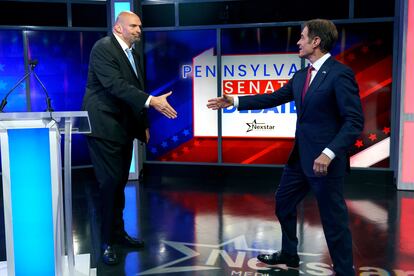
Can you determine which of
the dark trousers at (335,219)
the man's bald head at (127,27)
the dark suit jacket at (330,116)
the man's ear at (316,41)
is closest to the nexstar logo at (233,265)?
the dark trousers at (335,219)

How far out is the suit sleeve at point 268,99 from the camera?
2.98m

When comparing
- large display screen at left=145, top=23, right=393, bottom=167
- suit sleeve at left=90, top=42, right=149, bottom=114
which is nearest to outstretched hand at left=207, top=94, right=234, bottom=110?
suit sleeve at left=90, top=42, right=149, bottom=114

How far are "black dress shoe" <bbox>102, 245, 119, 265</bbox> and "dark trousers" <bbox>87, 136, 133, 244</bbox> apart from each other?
0.04 metres

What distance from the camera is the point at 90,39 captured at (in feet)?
21.7

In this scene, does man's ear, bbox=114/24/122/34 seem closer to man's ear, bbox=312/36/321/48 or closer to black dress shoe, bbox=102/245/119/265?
man's ear, bbox=312/36/321/48

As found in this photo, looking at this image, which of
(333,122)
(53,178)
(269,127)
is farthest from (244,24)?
(53,178)

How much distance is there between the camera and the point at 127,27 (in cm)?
308

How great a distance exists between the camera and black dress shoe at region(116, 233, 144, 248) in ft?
11.4

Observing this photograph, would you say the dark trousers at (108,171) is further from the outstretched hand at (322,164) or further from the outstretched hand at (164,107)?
the outstretched hand at (322,164)

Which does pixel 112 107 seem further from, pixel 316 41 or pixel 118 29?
pixel 316 41

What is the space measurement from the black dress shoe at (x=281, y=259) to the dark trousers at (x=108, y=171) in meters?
1.13

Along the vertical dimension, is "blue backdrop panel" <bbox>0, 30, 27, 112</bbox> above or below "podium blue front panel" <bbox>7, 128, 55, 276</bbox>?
above

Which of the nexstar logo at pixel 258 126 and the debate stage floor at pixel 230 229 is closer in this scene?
the debate stage floor at pixel 230 229

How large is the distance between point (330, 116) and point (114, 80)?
4.56 feet
